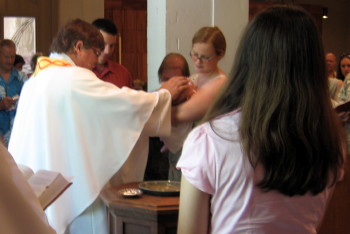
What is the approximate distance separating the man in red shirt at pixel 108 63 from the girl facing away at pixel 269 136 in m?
2.56

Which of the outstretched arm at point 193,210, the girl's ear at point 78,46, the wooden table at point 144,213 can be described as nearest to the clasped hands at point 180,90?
the girl's ear at point 78,46

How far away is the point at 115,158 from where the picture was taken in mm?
2969

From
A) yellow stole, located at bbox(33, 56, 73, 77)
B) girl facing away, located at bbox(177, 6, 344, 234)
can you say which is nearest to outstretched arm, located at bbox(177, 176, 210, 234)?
girl facing away, located at bbox(177, 6, 344, 234)

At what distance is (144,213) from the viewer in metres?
2.20

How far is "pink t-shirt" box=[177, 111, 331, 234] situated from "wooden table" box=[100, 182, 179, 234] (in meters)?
0.64

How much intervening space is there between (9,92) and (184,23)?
188 cm

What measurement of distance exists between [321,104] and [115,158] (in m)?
1.63

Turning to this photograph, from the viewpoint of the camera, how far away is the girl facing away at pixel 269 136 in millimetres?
1462

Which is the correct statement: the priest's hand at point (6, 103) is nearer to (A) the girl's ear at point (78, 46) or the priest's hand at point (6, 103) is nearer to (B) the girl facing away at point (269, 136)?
(A) the girl's ear at point (78, 46)

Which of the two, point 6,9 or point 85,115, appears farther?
point 6,9

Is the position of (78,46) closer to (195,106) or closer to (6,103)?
(195,106)

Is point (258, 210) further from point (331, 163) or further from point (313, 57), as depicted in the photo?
point (313, 57)

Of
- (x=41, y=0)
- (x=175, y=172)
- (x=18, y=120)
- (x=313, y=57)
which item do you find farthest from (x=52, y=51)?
(x=41, y=0)

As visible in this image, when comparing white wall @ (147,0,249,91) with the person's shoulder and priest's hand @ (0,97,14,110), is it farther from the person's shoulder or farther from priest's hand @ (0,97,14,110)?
the person's shoulder
